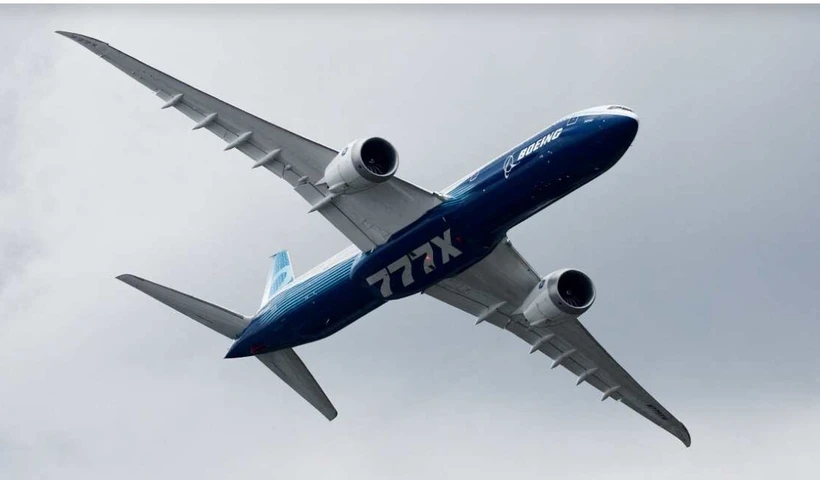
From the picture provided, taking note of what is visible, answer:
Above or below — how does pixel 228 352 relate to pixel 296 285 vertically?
below

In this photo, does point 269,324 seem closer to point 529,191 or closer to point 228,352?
Result: point 228,352

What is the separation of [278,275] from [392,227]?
13.5 meters

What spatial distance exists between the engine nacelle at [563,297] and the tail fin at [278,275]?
479 inches

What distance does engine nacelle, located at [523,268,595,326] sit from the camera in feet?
172

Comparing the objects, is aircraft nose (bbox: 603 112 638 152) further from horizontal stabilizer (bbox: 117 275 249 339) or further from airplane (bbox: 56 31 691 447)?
horizontal stabilizer (bbox: 117 275 249 339)

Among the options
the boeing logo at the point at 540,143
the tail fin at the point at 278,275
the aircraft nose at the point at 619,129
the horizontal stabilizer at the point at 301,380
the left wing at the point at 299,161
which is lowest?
the horizontal stabilizer at the point at 301,380

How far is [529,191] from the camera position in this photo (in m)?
47.1

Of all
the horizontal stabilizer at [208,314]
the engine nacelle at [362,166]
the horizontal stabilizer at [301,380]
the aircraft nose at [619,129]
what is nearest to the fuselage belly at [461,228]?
the aircraft nose at [619,129]

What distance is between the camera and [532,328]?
5728 cm

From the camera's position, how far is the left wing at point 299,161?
4906cm

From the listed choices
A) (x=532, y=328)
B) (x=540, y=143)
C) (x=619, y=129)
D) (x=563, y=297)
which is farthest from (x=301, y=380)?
(x=619, y=129)

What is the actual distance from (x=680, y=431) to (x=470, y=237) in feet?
56.4

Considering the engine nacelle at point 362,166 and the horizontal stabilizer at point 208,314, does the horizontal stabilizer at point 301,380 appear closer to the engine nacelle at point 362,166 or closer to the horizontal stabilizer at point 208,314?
the horizontal stabilizer at point 208,314

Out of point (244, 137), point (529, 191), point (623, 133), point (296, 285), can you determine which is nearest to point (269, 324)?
point (296, 285)
